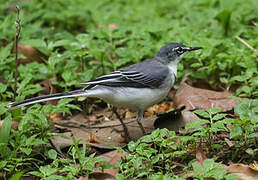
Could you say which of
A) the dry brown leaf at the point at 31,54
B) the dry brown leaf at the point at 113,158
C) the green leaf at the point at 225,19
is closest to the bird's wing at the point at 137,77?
the dry brown leaf at the point at 113,158

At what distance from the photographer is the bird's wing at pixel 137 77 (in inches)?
206

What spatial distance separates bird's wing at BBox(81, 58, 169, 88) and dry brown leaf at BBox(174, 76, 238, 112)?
1.91 ft

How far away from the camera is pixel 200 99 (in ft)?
18.8

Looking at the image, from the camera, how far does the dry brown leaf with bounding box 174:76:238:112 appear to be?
556cm

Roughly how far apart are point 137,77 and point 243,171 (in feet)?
7.13

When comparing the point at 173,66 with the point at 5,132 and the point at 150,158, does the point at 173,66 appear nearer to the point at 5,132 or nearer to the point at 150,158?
the point at 150,158

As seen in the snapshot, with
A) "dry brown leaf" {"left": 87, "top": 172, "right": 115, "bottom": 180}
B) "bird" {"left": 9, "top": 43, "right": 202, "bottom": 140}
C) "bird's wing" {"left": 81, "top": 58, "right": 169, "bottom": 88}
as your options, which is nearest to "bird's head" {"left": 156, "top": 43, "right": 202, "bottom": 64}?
"bird" {"left": 9, "top": 43, "right": 202, "bottom": 140}

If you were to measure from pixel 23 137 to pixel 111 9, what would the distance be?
6440 mm

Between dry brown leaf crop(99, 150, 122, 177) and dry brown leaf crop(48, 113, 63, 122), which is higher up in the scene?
dry brown leaf crop(99, 150, 122, 177)

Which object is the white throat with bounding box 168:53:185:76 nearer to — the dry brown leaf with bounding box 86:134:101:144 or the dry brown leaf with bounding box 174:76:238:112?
the dry brown leaf with bounding box 174:76:238:112

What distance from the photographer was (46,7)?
9.66m

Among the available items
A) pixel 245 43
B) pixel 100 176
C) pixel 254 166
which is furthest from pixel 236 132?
pixel 245 43

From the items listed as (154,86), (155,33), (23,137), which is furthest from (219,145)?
(155,33)

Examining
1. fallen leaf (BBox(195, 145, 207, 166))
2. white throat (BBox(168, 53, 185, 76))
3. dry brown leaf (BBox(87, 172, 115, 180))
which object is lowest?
dry brown leaf (BBox(87, 172, 115, 180))
